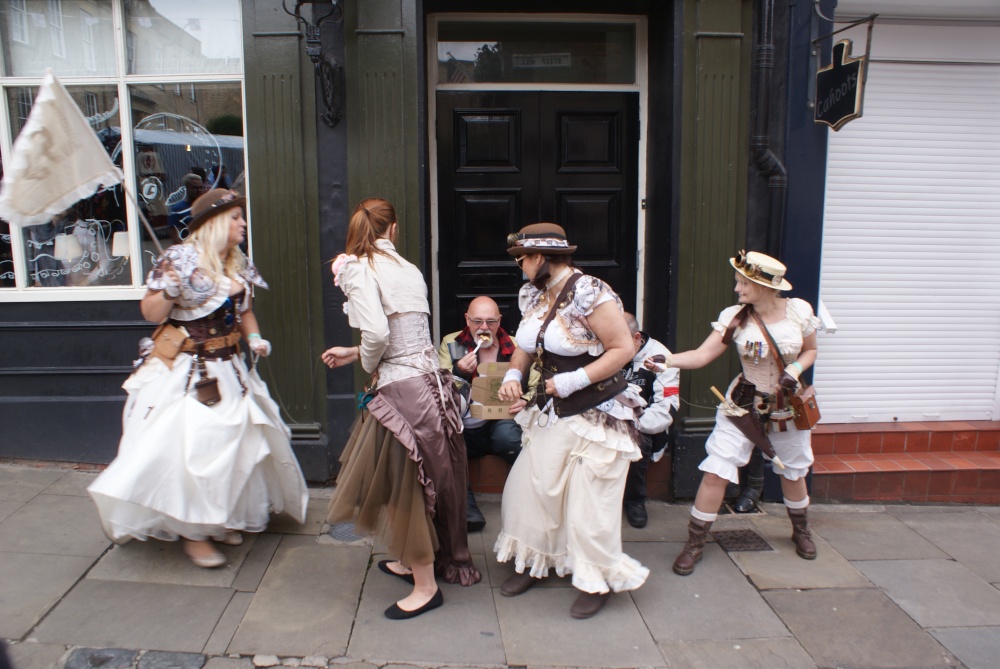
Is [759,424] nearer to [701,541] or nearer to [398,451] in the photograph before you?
[701,541]

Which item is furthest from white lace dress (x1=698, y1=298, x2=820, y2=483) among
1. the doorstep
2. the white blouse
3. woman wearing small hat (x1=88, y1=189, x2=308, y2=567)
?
woman wearing small hat (x1=88, y1=189, x2=308, y2=567)

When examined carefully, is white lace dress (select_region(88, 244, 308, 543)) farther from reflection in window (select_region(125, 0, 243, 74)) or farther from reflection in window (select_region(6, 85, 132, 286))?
reflection in window (select_region(125, 0, 243, 74))

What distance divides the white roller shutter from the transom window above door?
1579 millimetres

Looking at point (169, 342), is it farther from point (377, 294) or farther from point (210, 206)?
point (377, 294)

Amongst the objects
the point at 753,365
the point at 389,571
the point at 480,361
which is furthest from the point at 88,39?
the point at 753,365

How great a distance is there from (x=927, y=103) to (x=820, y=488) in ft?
8.96

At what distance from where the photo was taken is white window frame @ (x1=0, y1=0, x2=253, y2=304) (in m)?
5.06

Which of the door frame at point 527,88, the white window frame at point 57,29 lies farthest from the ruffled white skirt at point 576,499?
the white window frame at point 57,29

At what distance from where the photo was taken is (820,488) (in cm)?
513

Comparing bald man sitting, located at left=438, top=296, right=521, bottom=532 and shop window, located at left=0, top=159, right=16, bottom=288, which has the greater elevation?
shop window, located at left=0, top=159, right=16, bottom=288

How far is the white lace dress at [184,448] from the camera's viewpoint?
371cm

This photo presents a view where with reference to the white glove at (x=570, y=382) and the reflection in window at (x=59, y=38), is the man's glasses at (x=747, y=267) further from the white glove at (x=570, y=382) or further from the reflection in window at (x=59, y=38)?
the reflection in window at (x=59, y=38)

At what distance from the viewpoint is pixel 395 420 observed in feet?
11.6

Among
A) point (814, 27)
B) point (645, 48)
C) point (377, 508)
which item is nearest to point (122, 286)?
point (377, 508)
